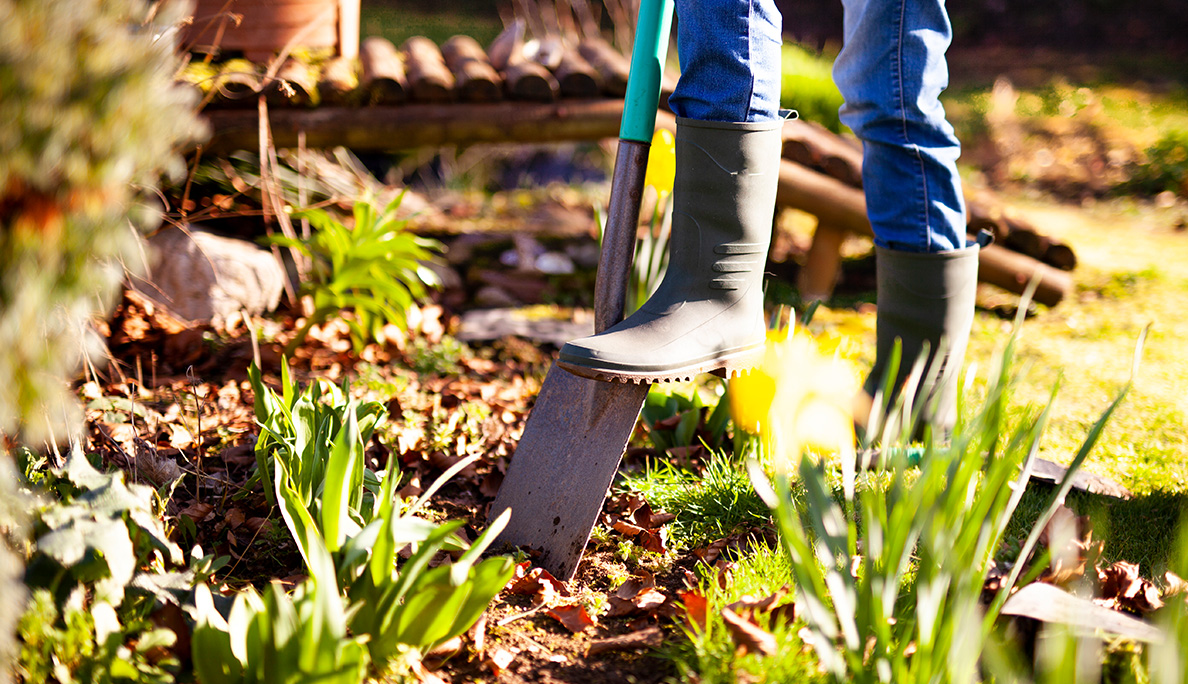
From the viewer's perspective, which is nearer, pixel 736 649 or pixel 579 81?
pixel 736 649

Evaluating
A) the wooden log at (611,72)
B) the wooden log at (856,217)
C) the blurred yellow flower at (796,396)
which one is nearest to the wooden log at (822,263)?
the wooden log at (856,217)

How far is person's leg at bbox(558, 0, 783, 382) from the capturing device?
55.3 inches

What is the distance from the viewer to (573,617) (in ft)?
4.19

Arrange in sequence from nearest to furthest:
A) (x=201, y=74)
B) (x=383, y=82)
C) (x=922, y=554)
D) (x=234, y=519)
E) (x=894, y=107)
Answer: (x=922, y=554) < (x=234, y=519) < (x=894, y=107) < (x=201, y=74) < (x=383, y=82)

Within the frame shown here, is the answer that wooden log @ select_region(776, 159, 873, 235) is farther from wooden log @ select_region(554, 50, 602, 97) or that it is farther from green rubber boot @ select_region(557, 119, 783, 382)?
green rubber boot @ select_region(557, 119, 783, 382)

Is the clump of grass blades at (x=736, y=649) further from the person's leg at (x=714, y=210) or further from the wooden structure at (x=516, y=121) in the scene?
the wooden structure at (x=516, y=121)

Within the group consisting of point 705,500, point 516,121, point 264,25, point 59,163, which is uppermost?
point 264,25

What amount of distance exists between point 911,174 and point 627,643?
111cm

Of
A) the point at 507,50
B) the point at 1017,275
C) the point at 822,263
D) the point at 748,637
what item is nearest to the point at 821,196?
the point at 822,263

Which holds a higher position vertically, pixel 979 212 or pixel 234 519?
pixel 979 212

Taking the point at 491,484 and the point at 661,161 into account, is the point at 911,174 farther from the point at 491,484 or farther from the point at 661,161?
the point at 491,484

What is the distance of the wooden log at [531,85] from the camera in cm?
294

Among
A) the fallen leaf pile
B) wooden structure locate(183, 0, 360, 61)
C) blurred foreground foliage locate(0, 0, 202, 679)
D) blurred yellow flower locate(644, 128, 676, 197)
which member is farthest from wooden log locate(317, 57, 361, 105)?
blurred foreground foliage locate(0, 0, 202, 679)

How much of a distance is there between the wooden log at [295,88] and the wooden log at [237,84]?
0.06m
